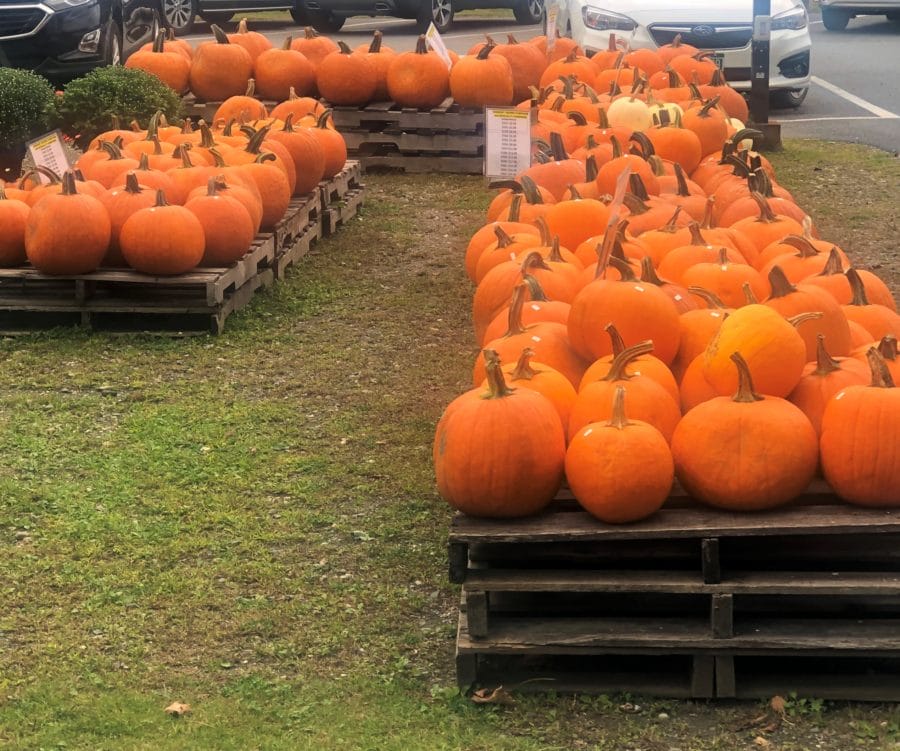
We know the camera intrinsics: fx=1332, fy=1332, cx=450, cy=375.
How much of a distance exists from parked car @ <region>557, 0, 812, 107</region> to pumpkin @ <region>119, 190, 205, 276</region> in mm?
7550

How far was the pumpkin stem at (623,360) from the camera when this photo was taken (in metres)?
3.56

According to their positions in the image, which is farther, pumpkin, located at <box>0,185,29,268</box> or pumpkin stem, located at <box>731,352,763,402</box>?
pumpkin, located at <box>0,185,29,268</box>

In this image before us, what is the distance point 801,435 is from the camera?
133 inches

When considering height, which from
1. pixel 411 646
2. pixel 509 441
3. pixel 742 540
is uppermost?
pixel 509 441

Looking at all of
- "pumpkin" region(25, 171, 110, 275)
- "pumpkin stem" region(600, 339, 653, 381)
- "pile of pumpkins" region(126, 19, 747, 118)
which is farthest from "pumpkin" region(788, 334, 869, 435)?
"pile of pumpkins" region(126, 19, 747, 118)

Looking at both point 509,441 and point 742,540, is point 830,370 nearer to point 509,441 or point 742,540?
point 742,540

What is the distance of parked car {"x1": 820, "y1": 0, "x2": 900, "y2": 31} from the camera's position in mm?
20495

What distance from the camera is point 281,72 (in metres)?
10.2

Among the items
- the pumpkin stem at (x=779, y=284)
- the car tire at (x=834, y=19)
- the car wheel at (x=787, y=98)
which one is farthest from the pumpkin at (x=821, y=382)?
the car tire at (x=834, y=19)

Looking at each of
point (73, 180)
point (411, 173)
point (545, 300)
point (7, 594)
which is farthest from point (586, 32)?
point (7, 594)

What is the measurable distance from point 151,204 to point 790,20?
853 centimetres

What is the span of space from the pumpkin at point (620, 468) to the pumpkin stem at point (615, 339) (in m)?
0.24

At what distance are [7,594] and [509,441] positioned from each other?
167 centimetres

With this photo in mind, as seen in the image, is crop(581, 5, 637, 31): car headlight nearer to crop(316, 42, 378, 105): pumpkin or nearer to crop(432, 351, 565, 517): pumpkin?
crop(316, 42, 378, 105): pumpkin
